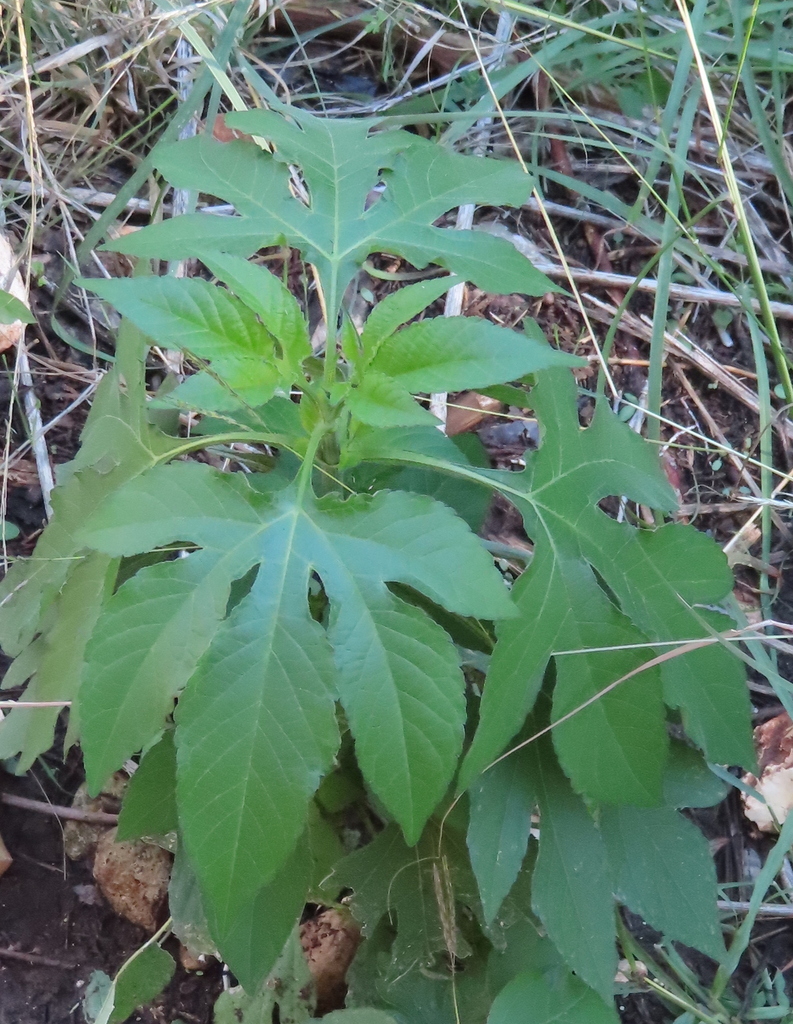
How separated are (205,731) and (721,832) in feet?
4.16

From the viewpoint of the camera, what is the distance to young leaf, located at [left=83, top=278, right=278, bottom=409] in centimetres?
96

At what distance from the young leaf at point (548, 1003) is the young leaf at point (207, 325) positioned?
0.88 m

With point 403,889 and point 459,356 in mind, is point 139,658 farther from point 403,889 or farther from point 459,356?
point 403,889

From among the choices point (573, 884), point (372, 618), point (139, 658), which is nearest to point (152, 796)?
point (139, 658)

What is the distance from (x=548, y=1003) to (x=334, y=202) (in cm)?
116

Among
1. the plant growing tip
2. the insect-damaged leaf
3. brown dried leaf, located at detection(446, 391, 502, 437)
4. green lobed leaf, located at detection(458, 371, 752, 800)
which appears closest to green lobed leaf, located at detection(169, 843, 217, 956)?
the plant growing tip

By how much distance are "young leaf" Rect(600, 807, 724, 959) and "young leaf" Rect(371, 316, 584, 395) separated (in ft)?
2.08

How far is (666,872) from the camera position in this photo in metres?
1.10

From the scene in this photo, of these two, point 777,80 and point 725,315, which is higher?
point 777,80

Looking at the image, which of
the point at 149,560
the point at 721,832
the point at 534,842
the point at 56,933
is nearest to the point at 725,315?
the point at 721,832

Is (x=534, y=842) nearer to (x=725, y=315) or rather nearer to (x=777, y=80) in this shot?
(x=725, y=315)

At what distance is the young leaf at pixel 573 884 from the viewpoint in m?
1.04

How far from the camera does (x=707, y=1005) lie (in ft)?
4.86

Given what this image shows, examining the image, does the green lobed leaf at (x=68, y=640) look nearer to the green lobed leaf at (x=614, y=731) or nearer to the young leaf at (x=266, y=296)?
the young leaf at (x=266, y=296)
